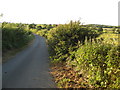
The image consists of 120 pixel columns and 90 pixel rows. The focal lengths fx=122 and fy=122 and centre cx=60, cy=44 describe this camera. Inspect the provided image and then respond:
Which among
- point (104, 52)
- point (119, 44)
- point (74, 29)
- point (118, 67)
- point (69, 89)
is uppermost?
point (74, 29)

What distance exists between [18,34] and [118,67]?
1166 centimetres

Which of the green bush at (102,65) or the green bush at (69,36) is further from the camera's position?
the green bush at (69,36)

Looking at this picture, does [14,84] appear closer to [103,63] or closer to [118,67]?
[103,63]

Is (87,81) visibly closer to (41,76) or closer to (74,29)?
(41,76)

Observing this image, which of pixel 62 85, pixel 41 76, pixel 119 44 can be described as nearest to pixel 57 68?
pixel 41 76

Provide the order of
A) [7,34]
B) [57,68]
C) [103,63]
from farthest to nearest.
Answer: [7,34] → [57,68] → [103,63]

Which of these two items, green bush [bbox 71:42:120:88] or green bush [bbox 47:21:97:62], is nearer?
green bush [bbox 71:42:120:88]

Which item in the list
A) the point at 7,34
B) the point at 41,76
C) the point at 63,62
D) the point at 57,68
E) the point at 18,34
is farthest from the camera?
the point at 18,34

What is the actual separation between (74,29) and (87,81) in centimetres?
429

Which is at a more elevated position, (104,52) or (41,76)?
(104,52)

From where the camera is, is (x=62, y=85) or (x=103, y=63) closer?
(x=103, y=63)

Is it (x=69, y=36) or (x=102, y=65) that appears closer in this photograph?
(x=102, y=65)

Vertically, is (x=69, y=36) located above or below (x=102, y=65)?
above

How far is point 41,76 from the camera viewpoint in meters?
5.55
